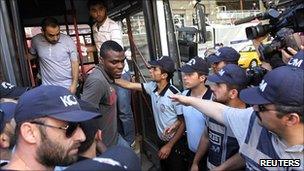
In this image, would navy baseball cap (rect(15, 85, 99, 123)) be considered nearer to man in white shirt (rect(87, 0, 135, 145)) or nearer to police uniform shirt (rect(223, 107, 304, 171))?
police uniform shirt (rect(223, 107, 304, 171))

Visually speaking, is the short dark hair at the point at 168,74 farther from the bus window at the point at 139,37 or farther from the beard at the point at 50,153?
the beard at the point at 50,153

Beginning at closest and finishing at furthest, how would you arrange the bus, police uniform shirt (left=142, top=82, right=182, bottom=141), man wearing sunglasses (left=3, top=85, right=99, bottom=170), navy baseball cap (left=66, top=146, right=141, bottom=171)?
navy baseball cap (left=66, top=146, right=141, bottom=171) → man wearing sunglasses (left=3, top=85, right=99, bottom=170) → the bus → police uniform shirt (left=142, top=82, right=182, bottom=141)

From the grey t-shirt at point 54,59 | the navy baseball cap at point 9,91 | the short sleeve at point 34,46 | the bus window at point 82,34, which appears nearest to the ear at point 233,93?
the navy baseball cap at point 9,91

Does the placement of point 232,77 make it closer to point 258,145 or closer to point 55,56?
point 258,145

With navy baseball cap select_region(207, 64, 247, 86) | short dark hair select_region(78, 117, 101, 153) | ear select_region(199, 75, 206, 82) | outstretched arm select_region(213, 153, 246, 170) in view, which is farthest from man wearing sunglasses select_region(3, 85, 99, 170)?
ear select_region(199, 75, 206, 82)

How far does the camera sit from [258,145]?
6.84 feet

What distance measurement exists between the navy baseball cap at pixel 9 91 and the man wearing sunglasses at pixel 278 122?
198 cm

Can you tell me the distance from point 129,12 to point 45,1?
4.96ft

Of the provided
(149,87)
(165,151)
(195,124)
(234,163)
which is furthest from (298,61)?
(149,87)

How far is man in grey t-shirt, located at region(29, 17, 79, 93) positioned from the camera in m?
4.10

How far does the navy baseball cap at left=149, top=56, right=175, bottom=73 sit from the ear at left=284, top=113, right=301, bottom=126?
6.45 feet

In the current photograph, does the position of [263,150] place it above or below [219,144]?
above

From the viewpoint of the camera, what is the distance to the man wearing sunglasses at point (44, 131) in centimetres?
162

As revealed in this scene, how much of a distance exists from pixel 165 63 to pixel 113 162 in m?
2.69
